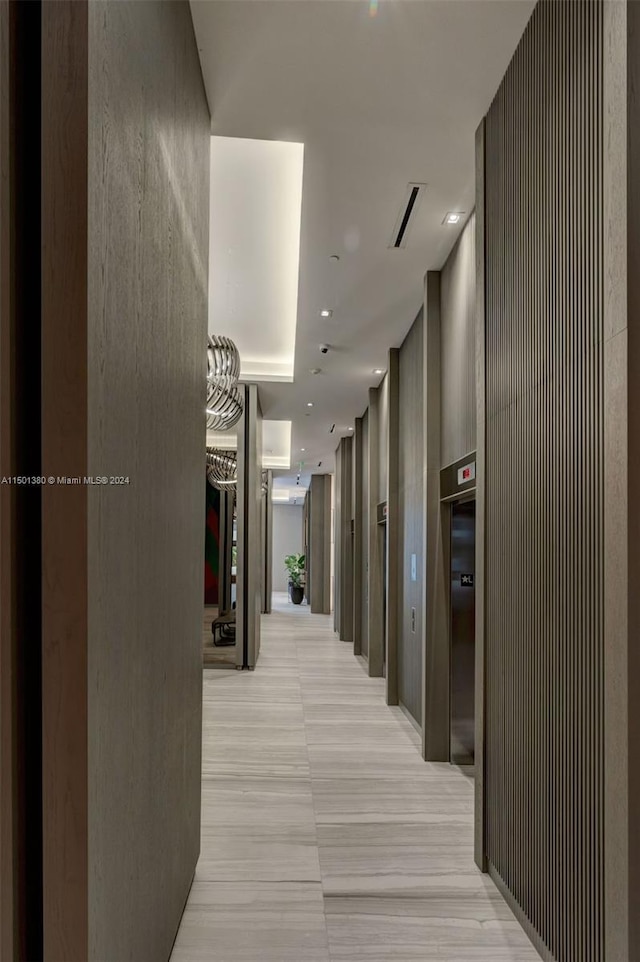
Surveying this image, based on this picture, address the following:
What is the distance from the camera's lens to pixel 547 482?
258 cm

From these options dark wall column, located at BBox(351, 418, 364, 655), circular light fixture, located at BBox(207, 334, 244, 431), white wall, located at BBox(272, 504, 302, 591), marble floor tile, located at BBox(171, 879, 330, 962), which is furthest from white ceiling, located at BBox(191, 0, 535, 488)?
white wall, located at BBox(272, 504, 302, 591)

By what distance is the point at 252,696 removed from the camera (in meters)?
7.39

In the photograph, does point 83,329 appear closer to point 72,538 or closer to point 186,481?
point 72,538

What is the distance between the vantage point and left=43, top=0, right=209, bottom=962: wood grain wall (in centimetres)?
137

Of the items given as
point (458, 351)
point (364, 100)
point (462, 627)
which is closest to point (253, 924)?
point (462, 627)

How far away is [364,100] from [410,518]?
411cm

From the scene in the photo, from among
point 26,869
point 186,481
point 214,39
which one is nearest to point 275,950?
point 26,869

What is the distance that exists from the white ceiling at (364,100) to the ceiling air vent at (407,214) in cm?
4

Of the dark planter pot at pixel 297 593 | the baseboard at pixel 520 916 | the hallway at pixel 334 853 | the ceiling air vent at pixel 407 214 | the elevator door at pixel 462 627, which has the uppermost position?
the ceiling air vent at pixel 407 214

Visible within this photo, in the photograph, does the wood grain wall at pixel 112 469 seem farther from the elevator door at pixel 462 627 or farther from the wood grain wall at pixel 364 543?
the wood grain wall at pixel 364 543

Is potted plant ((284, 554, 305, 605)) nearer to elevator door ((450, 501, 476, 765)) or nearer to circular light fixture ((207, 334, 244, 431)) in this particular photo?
circular light fixture ((207, 334, 244, 431))

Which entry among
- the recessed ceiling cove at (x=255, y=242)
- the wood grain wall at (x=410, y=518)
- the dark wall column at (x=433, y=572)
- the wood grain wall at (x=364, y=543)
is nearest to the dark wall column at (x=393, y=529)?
the wood grain wall at (x=410, y=518)

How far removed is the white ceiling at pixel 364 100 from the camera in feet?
9.12

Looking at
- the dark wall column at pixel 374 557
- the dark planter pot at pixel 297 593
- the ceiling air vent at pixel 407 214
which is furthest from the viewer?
the dark planter pot at pixel 297 593
